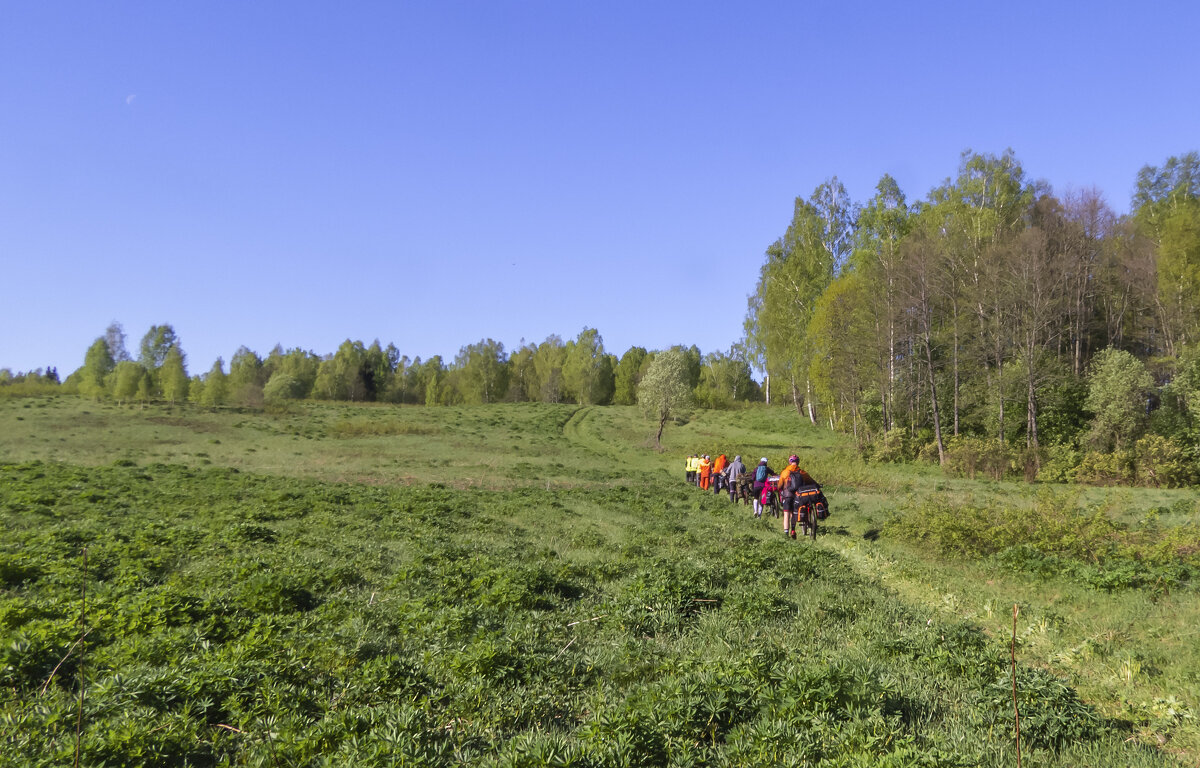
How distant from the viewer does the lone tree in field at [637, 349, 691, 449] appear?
5412cm

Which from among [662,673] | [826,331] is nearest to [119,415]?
[826,331]

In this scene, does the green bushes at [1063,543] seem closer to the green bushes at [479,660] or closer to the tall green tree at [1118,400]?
the green bushes at [479,660]

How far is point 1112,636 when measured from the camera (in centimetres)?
832

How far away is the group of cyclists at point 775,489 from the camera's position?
16.5 m

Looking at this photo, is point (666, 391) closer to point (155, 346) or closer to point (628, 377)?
point (628, 377)

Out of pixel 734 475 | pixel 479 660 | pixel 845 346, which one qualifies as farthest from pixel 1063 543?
pixel 845 346

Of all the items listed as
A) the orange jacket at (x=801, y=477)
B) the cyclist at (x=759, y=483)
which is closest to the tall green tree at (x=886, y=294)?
the cyclist at (x=759, y=483)

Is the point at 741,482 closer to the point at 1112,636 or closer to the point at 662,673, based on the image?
the point at 1112,636

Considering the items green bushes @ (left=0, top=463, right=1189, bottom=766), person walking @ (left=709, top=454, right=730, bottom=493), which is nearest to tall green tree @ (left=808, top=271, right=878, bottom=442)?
person walking @ (left=709, top=454, right=730, bottom=493)

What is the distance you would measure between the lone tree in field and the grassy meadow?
33.9 meters

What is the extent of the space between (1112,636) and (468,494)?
2105cm

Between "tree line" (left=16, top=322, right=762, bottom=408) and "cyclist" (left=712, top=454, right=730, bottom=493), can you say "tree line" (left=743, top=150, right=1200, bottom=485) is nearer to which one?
"cyclist" (left=712, top=454, right=730, bottom=493)

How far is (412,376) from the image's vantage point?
127 metres

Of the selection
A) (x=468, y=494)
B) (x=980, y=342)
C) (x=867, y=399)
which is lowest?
(x=468, y=494)
